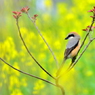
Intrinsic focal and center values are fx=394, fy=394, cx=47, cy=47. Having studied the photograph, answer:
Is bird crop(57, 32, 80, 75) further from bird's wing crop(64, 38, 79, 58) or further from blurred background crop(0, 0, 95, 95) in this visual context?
blurred background crop(0, 0, 95, 95)

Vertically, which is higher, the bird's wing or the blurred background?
the bird's wing

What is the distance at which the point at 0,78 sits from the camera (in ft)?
4.32

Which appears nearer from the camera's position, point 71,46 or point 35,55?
point 71,46

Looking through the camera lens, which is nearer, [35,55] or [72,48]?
[72,48]

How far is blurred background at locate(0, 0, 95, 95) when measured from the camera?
148cm

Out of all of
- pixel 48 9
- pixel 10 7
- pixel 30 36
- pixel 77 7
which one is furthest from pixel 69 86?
pixel 77 7

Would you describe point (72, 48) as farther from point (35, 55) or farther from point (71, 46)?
point (35, 55)

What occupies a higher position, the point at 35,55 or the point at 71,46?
the point at 71,46

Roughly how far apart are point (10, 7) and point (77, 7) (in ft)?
4.04

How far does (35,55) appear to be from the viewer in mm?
1874

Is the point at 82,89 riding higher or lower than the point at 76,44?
lower

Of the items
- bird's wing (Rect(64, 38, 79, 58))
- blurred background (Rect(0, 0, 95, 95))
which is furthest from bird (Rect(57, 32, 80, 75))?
blurred background (Rect(0, 0, 95, 95))

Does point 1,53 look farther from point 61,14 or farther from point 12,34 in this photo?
point 61,14

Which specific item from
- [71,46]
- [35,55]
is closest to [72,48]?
[71,46]
